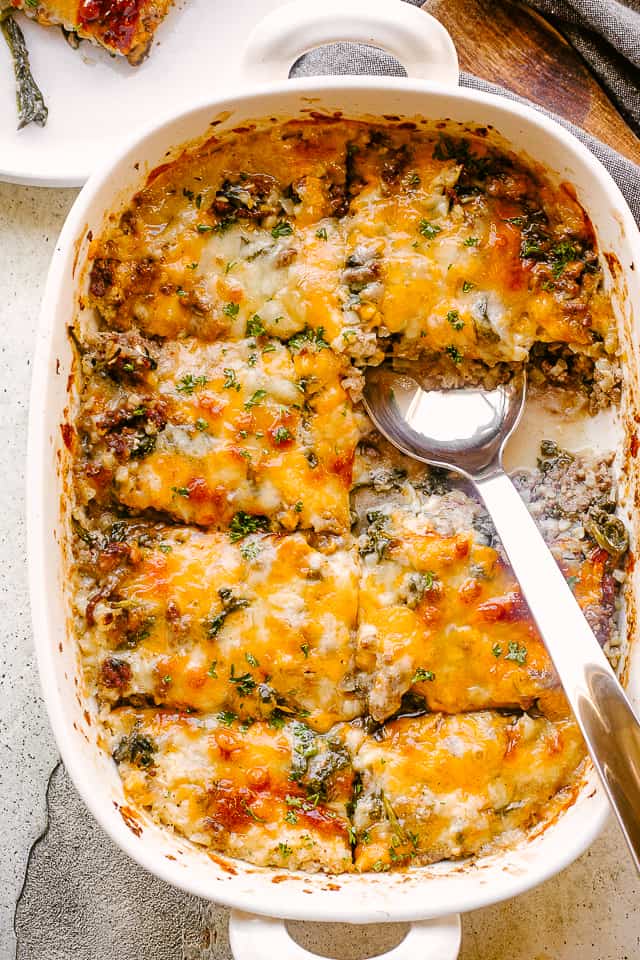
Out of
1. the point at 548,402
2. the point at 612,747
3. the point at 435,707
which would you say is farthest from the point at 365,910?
the point at 548,402

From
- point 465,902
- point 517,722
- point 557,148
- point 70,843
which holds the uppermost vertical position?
point 557,148

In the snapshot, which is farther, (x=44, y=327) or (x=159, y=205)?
(x=159, y=205)

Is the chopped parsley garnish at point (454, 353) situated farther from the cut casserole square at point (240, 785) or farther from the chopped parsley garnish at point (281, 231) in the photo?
the cut casserole square at point (240, 785)

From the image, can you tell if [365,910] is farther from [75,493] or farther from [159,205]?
[159,205]

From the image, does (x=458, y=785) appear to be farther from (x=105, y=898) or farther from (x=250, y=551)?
(x=105, y=898)

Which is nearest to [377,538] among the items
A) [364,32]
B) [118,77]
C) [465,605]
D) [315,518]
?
[315,518]

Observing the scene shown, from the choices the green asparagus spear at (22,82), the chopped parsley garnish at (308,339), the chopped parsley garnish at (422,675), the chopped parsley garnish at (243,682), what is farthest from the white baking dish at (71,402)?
the green asparagus spear at (22,82)
